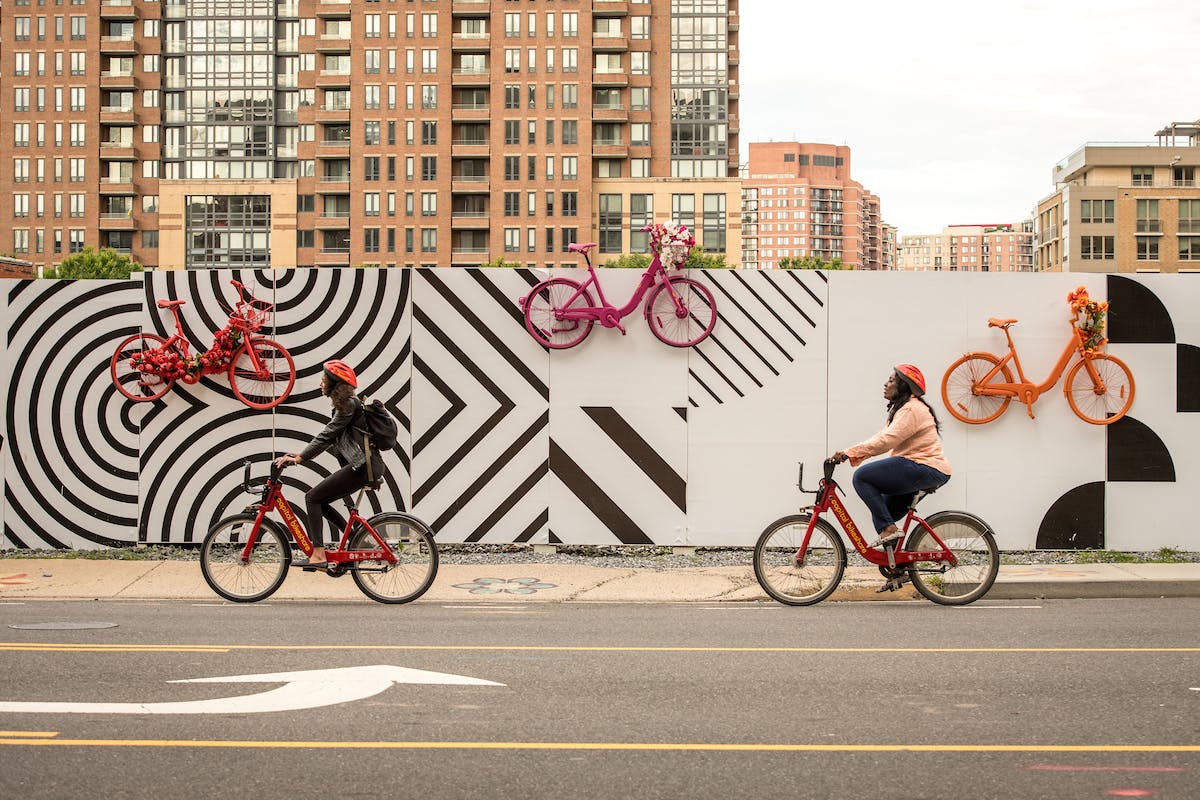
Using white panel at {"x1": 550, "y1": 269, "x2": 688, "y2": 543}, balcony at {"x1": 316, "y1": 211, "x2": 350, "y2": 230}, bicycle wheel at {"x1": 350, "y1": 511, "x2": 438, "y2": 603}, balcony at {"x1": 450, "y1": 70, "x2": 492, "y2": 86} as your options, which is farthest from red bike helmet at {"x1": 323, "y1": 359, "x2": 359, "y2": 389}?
balcony at {"x1": 450, "y1": 70, "x2": 492, "y2": 86}

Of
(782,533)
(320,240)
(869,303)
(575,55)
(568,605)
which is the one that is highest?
(575,55)

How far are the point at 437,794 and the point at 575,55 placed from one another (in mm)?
101980

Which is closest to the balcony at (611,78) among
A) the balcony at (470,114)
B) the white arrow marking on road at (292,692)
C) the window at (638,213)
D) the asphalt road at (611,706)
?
the balcony at (470,114)

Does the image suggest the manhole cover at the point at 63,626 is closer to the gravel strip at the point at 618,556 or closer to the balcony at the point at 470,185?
the gravel strip at the point at 618,556

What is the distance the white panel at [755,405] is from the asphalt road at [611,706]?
2888 millimetres

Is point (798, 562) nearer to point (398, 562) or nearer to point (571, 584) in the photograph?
point (571, 584)

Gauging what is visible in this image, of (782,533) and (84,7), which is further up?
(84,7)

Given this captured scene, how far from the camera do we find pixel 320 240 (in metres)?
103

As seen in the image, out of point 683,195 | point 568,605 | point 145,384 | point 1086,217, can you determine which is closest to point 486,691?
point 568,605

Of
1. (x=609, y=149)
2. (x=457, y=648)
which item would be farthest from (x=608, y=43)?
(x=457, y=648)

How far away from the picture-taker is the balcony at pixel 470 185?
3994 inches

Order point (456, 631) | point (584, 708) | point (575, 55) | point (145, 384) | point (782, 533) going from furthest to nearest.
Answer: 1. point (575, 55)
2. point (145, 384)
3. point (782, 533)
4. point (456, 631)
5. point (584, 708)

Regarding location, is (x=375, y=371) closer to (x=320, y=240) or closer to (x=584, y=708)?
(x=584, y=708)

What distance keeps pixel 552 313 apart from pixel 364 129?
9510cm
